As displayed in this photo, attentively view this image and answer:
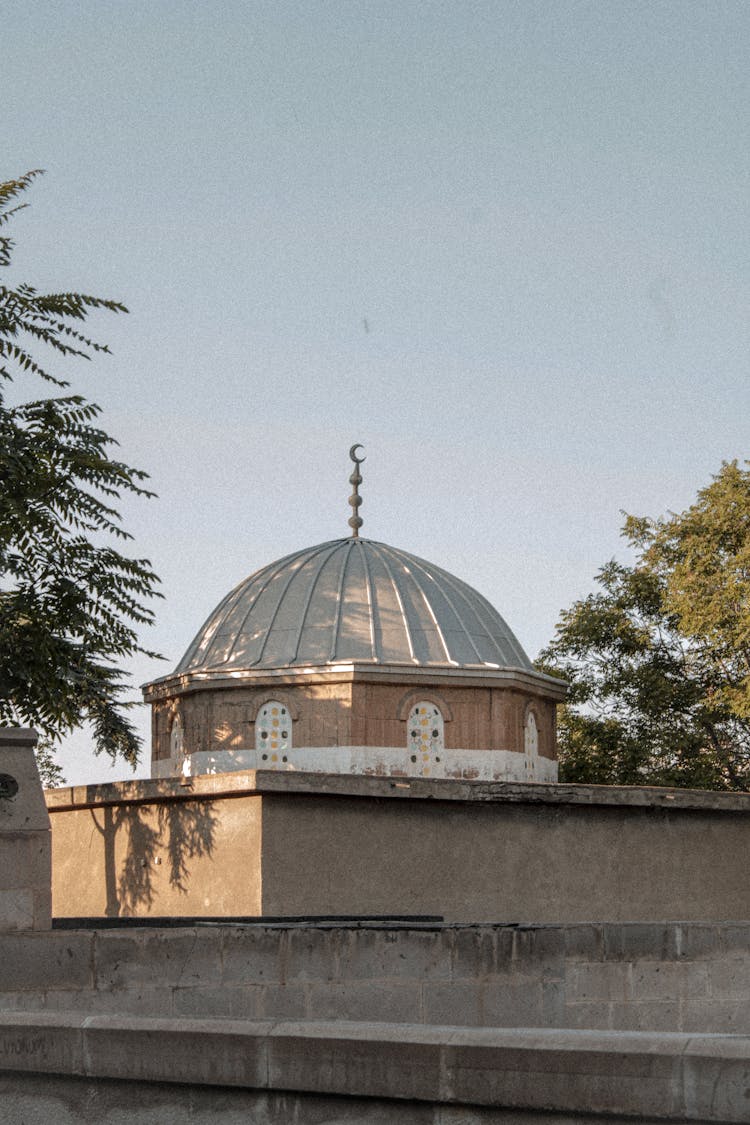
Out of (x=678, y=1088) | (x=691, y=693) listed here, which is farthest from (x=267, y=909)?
(x=691, y=693)

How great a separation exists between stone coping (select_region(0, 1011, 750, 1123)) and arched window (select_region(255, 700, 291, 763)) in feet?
55.7

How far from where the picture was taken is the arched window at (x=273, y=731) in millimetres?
23812

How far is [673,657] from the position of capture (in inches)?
1412

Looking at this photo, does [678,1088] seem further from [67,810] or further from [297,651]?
[297,651]

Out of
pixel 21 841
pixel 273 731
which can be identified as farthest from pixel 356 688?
pixel 21 841

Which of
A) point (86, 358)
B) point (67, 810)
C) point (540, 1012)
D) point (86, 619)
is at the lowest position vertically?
point (540, 1012)

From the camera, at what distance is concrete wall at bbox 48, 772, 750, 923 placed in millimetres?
14953

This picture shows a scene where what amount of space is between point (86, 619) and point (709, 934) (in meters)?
7.16

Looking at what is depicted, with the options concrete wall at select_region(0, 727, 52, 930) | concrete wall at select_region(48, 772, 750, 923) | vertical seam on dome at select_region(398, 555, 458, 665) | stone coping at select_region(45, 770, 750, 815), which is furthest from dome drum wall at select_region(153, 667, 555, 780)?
concrete wall at select_region(0, 727, 52, 930)

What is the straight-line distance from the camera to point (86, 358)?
50.8 ft

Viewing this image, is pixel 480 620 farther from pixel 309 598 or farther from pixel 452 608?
pixel 309 598

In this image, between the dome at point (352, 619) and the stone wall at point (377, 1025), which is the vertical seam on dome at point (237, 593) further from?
the stone wall at point (377, 1025)

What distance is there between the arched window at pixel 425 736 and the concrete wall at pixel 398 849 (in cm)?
640

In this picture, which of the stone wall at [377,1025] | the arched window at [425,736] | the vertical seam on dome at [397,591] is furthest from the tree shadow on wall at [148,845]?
the vertical seam on dome at [397,591]
